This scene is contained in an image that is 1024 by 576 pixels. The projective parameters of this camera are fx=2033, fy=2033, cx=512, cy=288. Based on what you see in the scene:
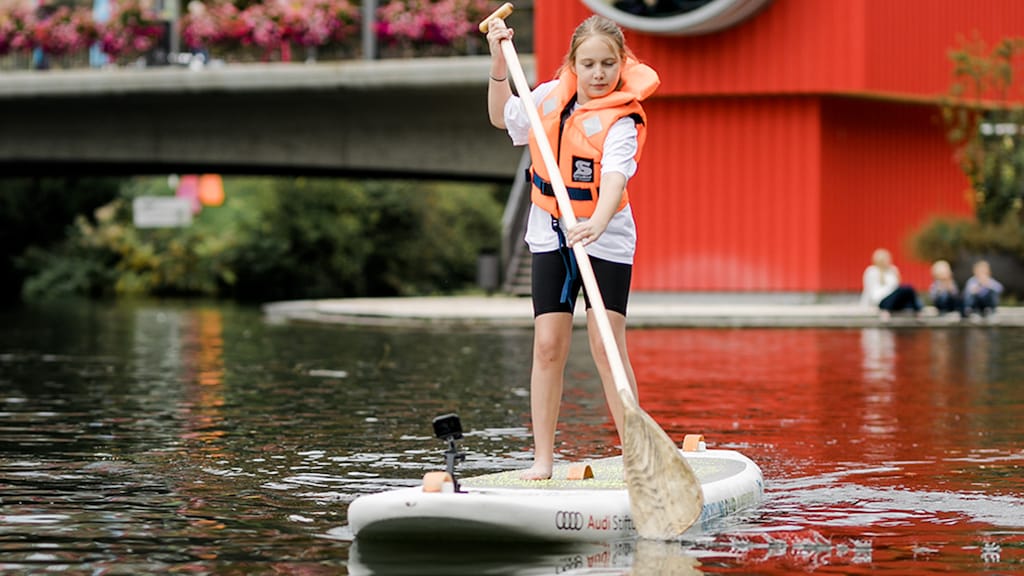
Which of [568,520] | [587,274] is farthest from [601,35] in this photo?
[568,520]

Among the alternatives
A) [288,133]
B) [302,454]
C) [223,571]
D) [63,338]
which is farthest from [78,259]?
[223,571]

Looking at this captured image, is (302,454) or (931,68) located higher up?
(931,68)

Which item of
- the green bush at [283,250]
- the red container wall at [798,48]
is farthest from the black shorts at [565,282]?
the green bush at [283,250]

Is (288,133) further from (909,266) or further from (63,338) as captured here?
(63,338)

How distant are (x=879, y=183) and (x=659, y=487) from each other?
28.8 metres

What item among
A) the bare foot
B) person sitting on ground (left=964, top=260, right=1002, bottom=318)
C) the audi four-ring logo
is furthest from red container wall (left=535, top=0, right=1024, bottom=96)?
the audi four-ring logo

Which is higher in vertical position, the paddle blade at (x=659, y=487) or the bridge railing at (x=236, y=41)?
the bridge railing at (x=236, y=41)

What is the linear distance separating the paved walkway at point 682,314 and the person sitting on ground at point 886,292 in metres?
0.14

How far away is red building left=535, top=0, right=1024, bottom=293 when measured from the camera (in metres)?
32.2

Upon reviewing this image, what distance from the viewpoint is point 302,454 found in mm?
10070

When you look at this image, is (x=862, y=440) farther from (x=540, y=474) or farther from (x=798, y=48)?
(x=798, y=48)

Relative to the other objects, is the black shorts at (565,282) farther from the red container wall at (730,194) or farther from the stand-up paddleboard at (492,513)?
the red container wall at (730,194)

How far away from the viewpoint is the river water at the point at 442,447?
22.2ft

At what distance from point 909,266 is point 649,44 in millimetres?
6780
